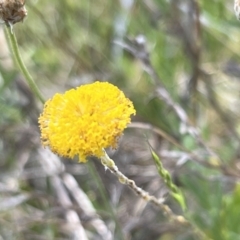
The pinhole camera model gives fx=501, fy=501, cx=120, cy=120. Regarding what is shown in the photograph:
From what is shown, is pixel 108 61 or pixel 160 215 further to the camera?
pixel 108 61

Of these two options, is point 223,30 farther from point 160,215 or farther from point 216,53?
point 160,215

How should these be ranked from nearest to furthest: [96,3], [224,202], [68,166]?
[224,202] < [68,166] < [96,3]

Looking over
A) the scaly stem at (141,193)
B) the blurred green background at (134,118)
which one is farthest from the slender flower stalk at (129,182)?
the blurred green background at (134,118)

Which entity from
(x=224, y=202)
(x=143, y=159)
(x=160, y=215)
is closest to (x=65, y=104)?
(x=224, y=202)

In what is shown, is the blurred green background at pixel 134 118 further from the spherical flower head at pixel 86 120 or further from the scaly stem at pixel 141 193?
the spherical flower head at pixel 86 120

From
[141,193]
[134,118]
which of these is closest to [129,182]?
[141,193]

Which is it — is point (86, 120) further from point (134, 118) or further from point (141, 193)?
point (134, 118)
